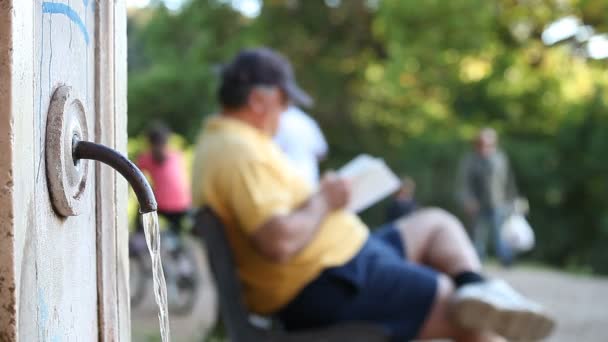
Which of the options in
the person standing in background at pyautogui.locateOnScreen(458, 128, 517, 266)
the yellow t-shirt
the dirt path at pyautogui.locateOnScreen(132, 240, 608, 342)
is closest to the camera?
the yellow t-shirt

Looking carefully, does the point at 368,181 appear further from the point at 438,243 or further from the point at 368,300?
the point at 368,300

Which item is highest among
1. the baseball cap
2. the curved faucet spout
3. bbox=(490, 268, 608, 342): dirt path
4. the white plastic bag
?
the baseball cap

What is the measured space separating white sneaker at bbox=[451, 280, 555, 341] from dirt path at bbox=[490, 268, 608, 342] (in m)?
3.67

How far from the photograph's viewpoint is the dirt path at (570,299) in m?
6.84

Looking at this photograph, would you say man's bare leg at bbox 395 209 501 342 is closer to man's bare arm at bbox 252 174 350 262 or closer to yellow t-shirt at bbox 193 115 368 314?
yellow t-shirt at bbox 193 115 368 314

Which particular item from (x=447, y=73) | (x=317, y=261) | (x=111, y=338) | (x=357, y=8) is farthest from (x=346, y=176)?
(x=357, y=8)

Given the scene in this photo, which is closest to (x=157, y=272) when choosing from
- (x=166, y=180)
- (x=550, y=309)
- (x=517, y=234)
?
(x=166, y=180)

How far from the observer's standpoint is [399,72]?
53.5 ft

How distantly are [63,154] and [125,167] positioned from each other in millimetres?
108

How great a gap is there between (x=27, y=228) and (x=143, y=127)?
1786 cm

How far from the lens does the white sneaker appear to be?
2.84 m

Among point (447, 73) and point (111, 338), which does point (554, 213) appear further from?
point (111, 338)

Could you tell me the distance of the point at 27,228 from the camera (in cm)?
95

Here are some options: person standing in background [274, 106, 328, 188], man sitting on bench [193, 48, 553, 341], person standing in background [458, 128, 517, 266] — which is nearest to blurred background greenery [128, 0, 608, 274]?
person standing in background [458, 128, 517, 266]
